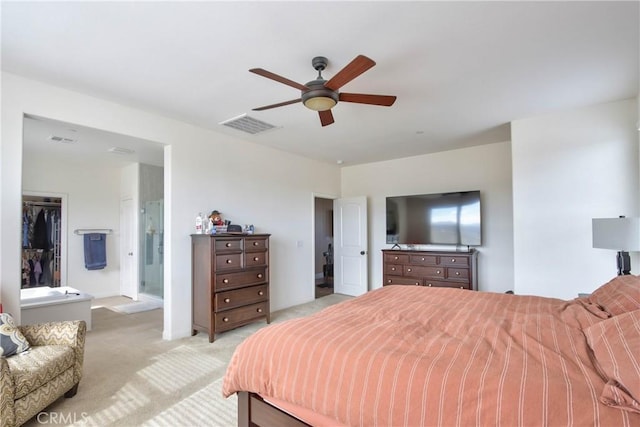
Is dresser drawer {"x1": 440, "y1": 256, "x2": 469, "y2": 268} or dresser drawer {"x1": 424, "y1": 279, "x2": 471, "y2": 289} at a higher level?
dresser drawer {"x1": 440, "y1": 256, "x2": 469, "y2": 268}

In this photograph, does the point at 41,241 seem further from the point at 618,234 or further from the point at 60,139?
the point at 618,234

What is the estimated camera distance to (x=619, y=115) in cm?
326

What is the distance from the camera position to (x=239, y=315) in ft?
12.9

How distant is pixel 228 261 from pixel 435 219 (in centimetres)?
333

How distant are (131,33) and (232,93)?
1.03m

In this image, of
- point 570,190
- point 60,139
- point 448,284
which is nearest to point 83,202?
point 60,139

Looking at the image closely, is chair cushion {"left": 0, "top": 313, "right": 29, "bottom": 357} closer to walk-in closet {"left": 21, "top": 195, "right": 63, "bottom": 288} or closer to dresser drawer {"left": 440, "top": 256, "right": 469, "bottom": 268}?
walk-in closet {"left": 21, "top": 195, "right": 63, "bottom": 288}

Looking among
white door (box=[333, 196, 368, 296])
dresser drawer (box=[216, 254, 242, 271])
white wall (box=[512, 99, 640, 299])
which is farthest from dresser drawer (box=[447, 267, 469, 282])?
dresser drawer (box=[216, 254, 242, 271])

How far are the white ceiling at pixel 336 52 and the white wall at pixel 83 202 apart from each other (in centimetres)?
349

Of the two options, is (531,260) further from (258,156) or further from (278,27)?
(258,156)

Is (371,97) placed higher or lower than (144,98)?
lower

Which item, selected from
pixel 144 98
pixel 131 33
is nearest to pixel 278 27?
pixel 131 33

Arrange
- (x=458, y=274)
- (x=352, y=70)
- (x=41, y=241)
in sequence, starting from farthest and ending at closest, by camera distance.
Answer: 1. (x=41, y=241)
2. (x=458, y=274)
3. (x=352, y=70)

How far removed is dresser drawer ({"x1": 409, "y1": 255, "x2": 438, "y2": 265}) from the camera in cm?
489
